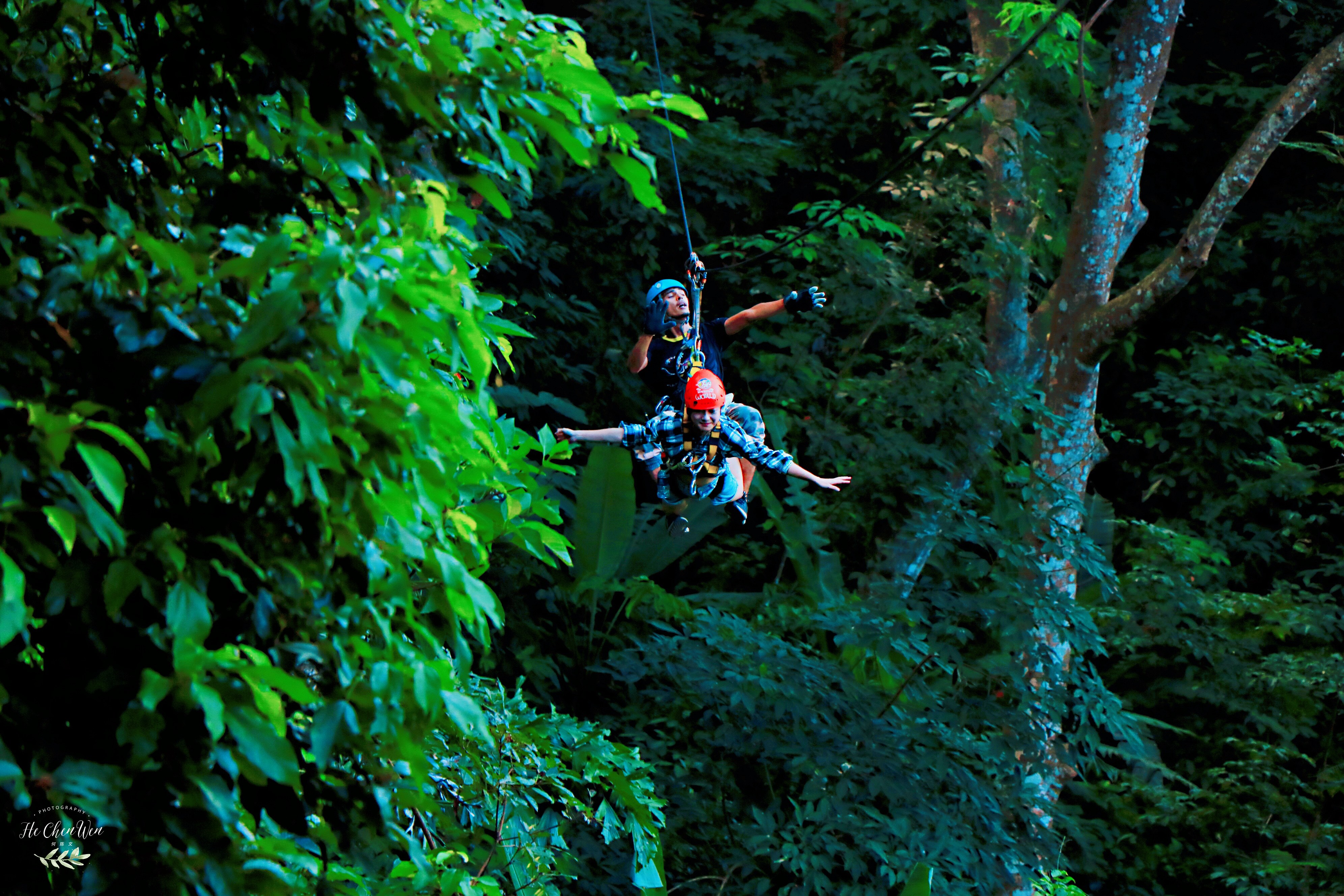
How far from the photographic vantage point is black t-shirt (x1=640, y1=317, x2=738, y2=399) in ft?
15.1

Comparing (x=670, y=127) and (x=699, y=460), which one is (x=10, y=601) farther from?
(x=699, y=460)

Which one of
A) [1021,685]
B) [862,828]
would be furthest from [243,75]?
[1021,685]

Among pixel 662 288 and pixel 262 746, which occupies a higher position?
pixel 262 746

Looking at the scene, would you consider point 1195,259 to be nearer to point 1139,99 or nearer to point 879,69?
point 1139,99

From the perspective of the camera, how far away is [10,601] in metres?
1.24

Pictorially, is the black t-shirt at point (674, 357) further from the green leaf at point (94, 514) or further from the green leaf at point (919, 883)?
the green leaf at point (94, 514)

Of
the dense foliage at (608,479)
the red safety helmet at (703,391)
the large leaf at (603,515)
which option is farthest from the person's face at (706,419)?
the large leaf at (603,515)

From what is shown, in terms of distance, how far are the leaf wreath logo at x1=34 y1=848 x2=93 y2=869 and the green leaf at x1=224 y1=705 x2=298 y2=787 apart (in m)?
0.66

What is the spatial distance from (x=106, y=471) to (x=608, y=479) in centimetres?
541

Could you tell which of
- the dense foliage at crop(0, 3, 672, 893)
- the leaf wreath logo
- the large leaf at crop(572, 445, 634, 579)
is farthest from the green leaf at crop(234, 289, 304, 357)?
the large leaf at crop(572, 445, 634, 579)

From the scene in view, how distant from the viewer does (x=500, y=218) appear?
293 inches

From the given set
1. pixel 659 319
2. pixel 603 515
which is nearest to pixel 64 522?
pixel 659 319

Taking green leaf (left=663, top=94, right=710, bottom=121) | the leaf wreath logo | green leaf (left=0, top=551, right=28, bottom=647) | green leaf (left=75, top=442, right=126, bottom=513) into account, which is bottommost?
the leaf wreath logo

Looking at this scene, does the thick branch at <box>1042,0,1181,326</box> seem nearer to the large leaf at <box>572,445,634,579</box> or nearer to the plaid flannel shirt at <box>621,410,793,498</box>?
the large leaf at <box>572,445,634,579</box>
